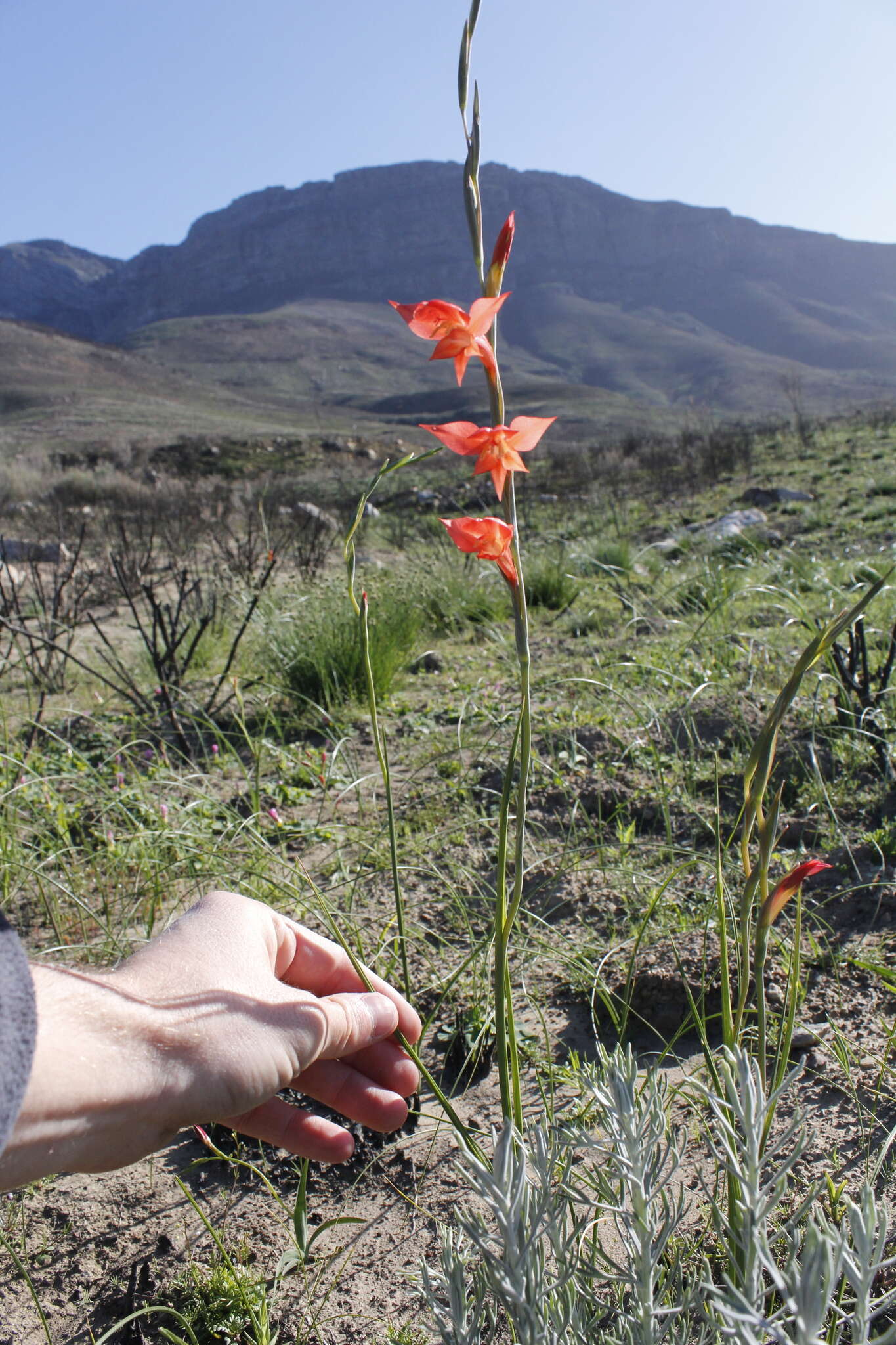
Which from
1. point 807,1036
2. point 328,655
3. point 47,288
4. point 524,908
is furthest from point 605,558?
point 47,288

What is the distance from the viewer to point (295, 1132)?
99cm

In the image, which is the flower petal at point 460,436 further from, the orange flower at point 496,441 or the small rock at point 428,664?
the small rock at point 428,664

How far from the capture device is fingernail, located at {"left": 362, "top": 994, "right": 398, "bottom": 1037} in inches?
37.2

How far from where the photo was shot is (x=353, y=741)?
308 centimetres

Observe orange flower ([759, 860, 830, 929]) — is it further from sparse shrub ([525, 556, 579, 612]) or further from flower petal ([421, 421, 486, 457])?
sparse shrub ([525, 556, 579, 612])

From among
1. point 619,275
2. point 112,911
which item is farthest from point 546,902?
point 619,275

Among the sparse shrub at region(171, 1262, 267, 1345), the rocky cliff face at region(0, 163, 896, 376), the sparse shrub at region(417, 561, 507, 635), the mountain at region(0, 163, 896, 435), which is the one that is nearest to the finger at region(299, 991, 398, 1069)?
the sparse shrub at region(171, 1262, 267, 1345)

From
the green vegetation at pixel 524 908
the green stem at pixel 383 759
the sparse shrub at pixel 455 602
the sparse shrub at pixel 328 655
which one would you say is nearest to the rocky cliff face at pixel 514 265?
the sparse shrub at pixel 455 602

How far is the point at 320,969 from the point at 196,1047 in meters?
0.29

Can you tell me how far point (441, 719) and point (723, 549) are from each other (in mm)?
3094

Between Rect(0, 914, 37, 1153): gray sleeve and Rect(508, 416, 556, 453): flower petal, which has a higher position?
Rect(508, 416, 556, 453): flower petal

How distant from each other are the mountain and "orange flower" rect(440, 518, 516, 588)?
46872mm

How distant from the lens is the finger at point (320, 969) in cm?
104

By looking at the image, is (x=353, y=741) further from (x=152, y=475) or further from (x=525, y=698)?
(x=152, y=475)
